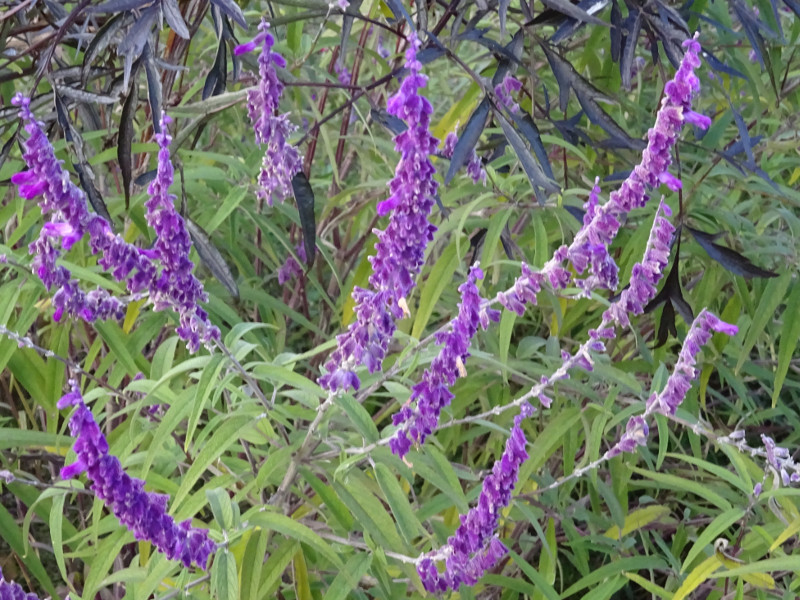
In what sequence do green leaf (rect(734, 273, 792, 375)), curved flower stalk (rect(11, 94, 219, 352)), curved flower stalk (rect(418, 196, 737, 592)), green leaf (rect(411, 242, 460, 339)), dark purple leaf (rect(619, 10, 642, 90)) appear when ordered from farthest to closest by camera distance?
green leaf (rect(734, 273, 792, 375)) → green leaf (rect(411, 242, 460, 339)) → dark purple leaf (rect(619, 10, 642, 90)) → curved flower stalk (rect(418, 196, 737, 592)) → curved flower stalk (rect(11, 94, 219, 352))

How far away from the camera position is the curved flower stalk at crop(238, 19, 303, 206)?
26.3 inches

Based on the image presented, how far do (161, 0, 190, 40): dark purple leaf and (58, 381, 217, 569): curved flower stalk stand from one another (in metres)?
0.28

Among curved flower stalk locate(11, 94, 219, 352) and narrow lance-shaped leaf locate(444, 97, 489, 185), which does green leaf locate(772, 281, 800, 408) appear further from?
curved flower stalk locate(11, 94, 219, 352)

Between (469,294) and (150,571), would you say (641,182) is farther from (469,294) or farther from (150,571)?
(150,571)

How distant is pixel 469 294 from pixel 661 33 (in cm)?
34

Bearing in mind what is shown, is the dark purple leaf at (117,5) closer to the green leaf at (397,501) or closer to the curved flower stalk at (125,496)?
the curved flower stalk at (125,496)

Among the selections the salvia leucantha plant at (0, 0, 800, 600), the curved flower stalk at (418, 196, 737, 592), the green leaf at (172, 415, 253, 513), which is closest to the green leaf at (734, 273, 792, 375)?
the salvia leucantha plant at (0, 0, 800, 600)

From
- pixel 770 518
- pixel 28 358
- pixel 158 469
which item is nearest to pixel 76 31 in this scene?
pixel 28 358

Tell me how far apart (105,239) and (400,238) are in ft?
0.74

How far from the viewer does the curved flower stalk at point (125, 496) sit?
2.10ft

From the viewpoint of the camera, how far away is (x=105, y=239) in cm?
64

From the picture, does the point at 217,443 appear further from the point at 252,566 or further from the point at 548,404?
the point at 548,404

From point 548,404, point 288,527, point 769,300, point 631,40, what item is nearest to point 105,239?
point 288,527

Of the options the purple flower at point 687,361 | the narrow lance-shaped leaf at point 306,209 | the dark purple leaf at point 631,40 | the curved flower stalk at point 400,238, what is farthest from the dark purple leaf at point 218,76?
the purple flower at point 687,361
